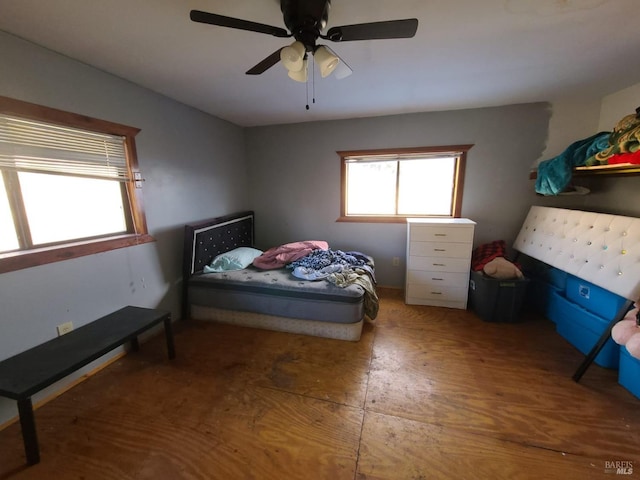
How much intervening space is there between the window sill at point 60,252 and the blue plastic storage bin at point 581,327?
12.5ft

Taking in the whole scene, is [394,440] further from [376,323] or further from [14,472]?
[14,472]

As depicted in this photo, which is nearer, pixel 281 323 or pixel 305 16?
pixel 305 16

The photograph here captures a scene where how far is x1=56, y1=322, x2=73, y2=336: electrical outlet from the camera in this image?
1.74m

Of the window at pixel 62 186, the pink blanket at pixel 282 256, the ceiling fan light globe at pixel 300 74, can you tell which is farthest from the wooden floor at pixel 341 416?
the ceiling fan light globe at pixel 300 74

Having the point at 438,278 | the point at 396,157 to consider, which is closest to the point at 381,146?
the point at 396,157

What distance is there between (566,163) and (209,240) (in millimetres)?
3647

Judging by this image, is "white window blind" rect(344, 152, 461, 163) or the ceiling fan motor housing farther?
"white window blind" rect(344, 152, 461, 163)

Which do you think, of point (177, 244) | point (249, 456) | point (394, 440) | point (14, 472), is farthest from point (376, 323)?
point (14, 472)

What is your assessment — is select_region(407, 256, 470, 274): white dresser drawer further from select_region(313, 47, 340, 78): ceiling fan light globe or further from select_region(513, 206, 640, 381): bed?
select_region(313, 47, 340, 78): ceiling fan light globe

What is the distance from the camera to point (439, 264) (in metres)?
2.83

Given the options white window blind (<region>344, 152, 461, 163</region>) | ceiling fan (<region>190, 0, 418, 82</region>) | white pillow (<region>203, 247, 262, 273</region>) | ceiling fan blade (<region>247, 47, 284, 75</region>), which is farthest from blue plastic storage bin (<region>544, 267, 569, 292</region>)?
white pillow (<region>203, 247, 262, 273</region>)

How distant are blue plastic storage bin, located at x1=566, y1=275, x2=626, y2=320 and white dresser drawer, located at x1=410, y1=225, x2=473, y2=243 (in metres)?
0.89

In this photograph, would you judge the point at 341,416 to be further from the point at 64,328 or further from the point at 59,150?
the point at 59,150

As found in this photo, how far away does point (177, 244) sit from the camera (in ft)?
8.71
